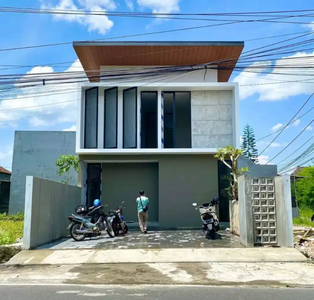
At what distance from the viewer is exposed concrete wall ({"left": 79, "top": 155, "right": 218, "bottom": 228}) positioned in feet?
44.2

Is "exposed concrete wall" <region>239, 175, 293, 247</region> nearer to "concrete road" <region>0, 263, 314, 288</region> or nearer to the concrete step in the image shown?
the concrete step

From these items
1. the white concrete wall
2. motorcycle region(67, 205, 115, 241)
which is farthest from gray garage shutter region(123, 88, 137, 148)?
motorcycle region(67, 205, 115, 241)

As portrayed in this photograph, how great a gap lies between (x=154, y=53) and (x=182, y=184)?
5653 millimetres

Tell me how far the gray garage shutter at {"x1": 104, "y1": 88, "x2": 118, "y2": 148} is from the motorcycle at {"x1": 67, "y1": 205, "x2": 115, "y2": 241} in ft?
12.5

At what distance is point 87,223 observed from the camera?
1026 centimetres

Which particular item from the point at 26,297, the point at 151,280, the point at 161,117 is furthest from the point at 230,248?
the point at 161,117

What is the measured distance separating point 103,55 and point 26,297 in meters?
11.2

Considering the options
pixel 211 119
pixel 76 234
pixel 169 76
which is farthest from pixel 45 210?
pixel 169 76

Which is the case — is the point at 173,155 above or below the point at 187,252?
above

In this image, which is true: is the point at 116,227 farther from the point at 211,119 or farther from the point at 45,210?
the point at 211,119

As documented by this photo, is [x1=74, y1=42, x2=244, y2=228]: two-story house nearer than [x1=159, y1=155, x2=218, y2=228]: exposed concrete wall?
No

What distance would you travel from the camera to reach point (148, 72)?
13.6 meters

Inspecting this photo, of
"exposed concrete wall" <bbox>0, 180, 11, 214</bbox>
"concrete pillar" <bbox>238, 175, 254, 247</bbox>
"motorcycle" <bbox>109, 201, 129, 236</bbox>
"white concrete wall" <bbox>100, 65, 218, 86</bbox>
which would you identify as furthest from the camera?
"exposed concrete wall" <bbox>0, 180, 11, 214</bbox>

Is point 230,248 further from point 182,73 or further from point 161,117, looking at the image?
point 182,73
